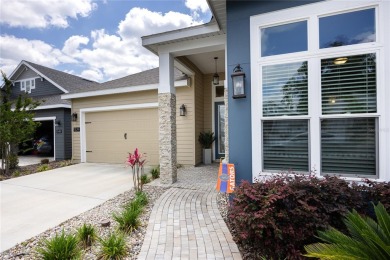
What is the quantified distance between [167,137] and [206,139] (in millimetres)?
3285

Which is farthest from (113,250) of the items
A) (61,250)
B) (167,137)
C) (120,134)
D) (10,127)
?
(10,127)

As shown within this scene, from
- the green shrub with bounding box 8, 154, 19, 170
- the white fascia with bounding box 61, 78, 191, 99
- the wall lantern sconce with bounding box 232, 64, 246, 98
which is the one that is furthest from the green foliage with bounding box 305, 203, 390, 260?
the green shrub with bounding box 8, 154, 19, 170

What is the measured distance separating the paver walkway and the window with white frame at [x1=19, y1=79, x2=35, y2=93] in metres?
14.7

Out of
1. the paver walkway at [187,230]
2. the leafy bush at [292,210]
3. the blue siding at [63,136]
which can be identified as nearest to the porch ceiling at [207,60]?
the paver walkway at [187,230]

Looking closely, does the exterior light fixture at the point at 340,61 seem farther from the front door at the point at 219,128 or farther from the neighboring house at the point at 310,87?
the front door at the point at 219,128

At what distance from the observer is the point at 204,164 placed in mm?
8688

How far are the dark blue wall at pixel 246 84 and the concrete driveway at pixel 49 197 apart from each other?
3.21 m

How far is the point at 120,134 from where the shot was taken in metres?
9.30

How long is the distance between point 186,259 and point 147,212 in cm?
158

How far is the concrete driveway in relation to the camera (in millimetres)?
3479

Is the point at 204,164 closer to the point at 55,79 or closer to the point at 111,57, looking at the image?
the point at 55,79

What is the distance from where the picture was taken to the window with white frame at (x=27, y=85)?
14.0 metres

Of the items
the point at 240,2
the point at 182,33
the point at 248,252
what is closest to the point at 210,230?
the point at 248,252

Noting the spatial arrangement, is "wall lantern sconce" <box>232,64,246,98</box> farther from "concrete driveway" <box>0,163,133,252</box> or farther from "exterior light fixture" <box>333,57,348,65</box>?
"concrete driveway" <box>0,163,133,252</box>
